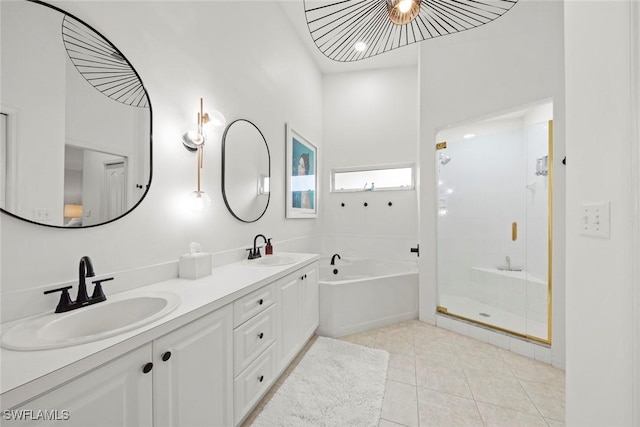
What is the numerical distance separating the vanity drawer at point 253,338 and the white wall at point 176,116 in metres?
0.63

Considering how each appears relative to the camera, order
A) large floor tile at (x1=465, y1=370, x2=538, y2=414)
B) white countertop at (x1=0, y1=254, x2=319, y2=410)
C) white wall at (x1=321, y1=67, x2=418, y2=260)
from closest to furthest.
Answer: white countertop at (x1=0, y1=254, x2=319, y2=410) → large floor tile at (x1=465, y1=370, x2=538, y2=414) → white wall at (x1=321, y1=67, x2=418, y2=260)

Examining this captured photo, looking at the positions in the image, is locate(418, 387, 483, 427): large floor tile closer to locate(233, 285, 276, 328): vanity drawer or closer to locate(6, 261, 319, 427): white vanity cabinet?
locate(6, 261, 319, 427): white vanity cabinet

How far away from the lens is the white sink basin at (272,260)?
2.00 m

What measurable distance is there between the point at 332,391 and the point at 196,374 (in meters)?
1.01

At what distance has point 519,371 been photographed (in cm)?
192

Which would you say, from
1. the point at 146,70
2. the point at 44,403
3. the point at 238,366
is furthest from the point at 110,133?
the point at 238,366

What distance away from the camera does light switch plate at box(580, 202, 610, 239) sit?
770mm

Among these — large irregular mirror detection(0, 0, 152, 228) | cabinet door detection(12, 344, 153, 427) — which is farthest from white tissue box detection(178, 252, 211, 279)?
cabinet door detection(12, 344, 153, 427)

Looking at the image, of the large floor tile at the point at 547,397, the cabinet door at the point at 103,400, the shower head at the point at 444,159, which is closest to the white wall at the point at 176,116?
the cabinet door at the point at 103,400

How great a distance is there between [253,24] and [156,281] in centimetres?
231

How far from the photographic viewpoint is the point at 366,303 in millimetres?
2609

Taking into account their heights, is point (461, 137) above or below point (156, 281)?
above

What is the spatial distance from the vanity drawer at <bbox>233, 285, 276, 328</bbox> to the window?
253 cm

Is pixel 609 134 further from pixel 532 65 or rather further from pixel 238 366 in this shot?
pixel 532 65
